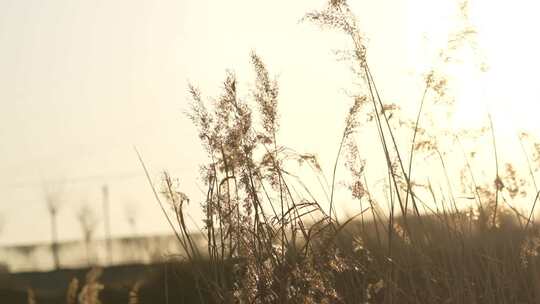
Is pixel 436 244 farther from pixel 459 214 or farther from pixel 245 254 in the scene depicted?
pixel 245 254

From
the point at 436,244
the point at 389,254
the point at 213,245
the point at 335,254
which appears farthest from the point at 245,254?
the point at 436,244

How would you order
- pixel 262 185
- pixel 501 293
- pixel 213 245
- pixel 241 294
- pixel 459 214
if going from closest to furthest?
pixel 241 294, pixel 213 245, pixel 262 185, pixel 501 293, pixel 459 214

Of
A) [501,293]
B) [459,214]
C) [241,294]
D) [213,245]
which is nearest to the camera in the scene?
[241,294]

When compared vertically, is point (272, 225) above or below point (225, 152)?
below

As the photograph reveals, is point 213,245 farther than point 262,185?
No

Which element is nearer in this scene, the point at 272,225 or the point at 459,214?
the point at 272,225

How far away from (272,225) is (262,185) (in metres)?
0.15

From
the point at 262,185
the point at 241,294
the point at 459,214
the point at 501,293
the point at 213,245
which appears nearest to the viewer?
the point at 241,294

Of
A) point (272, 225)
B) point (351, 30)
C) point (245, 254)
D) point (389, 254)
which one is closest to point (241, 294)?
point (245, 254)

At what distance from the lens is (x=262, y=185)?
2977 mm

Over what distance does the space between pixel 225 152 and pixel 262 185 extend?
0.21 m

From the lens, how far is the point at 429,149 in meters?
3.49

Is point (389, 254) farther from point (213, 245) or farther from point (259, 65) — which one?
point (259, 65)

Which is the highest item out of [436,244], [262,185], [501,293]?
[262,185]
